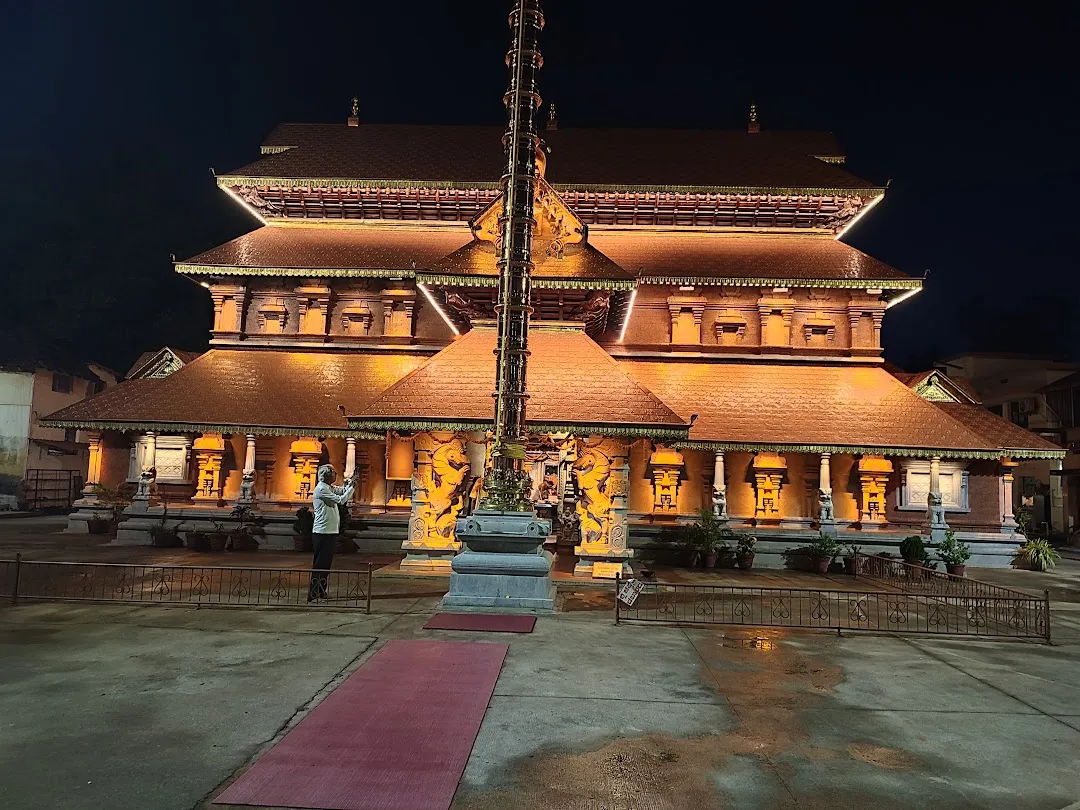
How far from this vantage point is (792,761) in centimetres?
491

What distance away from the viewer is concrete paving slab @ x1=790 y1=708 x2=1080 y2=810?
4414 mm

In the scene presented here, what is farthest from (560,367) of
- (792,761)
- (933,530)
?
(933,530)

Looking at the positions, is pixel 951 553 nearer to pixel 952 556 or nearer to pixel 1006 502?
pixel 952 556

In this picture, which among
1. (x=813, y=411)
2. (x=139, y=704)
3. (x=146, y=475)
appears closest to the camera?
(x=139, y=704)

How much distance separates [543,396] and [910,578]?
9.58 metres

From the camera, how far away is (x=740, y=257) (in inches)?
854

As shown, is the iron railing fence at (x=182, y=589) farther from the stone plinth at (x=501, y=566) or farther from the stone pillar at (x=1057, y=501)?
the stone pillar at (x=1057, y=501)

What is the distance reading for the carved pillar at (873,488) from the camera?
19.5m

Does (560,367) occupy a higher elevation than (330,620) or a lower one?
higher

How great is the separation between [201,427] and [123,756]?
1546 cm

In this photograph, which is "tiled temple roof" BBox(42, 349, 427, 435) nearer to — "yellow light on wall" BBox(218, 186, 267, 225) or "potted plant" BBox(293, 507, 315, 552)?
"potted plant" BBox(293, 507, 315, 552)

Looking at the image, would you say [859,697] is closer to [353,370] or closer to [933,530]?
[933,530]

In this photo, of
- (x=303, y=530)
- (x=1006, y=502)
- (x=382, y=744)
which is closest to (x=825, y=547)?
(x=1006, y=502)

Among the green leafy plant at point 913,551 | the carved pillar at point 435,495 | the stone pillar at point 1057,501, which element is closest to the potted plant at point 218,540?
the carved pillar at point 435,495
